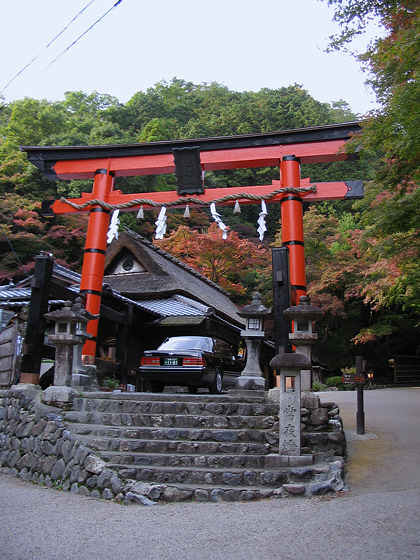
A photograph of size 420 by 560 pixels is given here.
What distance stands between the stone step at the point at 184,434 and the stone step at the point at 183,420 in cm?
14

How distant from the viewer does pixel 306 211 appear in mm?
24953

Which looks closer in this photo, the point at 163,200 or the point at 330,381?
the point at 163,200

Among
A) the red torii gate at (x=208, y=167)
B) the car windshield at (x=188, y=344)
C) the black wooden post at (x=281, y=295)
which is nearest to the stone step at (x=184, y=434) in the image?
the black wooden post at (x=281, y=295)

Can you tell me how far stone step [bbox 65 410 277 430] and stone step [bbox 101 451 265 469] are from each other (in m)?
0.61

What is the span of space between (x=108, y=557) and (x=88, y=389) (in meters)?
4.85

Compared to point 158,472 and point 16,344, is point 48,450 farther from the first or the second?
point 16,344

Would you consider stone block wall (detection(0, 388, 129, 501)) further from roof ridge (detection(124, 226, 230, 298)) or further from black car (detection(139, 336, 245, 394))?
roof ridge (detection(124, 226, 230, 298))

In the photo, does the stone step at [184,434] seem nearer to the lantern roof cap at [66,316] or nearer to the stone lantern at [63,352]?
the stone lantern at [63,352]

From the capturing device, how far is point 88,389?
27.5 feet

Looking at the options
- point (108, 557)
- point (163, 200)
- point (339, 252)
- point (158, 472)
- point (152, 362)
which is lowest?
point (108, 557)

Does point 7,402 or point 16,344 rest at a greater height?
point 16,344

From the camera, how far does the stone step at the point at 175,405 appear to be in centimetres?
684

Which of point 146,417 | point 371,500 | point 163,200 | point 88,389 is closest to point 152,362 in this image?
point 88,389

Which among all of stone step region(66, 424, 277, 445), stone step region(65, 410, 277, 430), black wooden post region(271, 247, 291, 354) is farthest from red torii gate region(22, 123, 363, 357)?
stone step region(66, 424, 277, 445)
